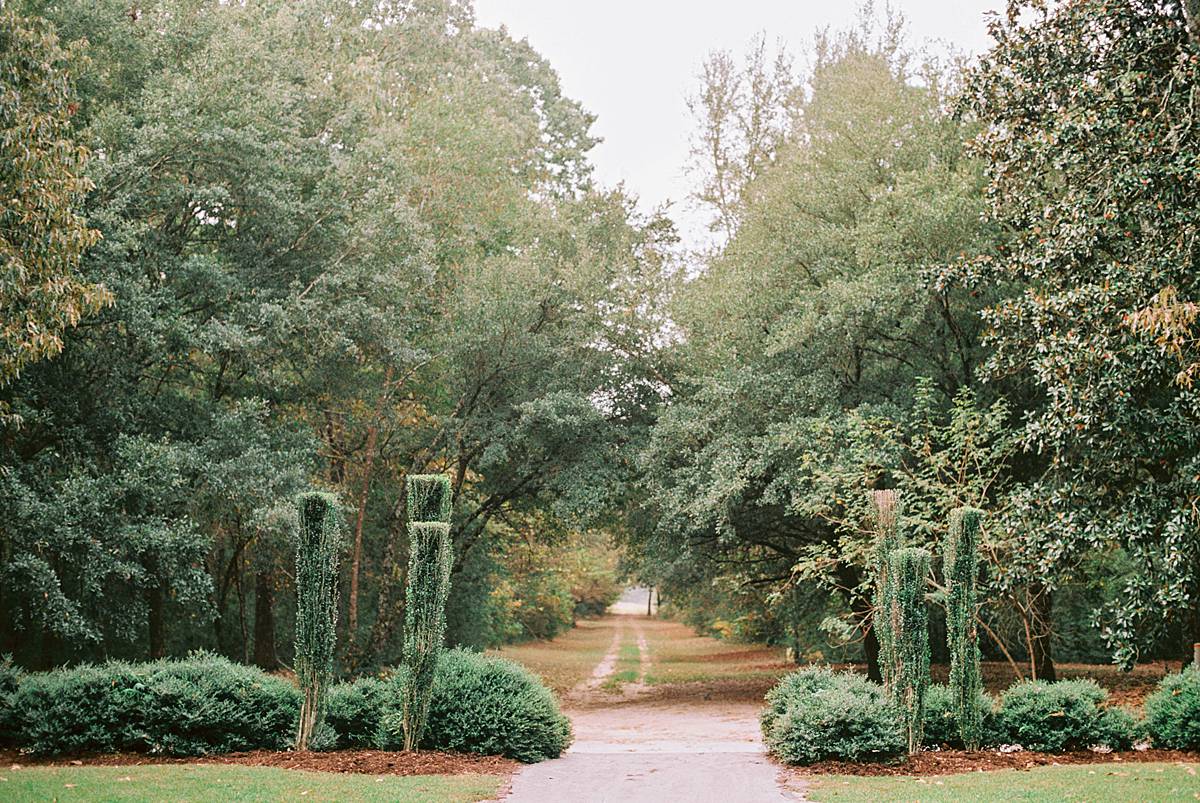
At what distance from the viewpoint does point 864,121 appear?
18641mm

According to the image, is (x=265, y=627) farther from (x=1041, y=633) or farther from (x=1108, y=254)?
(x=1108, y=254)

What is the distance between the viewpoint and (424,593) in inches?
434

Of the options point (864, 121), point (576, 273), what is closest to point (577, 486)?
point (576, 273)

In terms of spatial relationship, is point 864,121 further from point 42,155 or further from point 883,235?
point 42,155

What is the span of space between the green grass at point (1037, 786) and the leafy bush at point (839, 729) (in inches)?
23.6

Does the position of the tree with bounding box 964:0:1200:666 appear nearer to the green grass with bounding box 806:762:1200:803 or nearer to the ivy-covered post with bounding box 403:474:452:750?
the green grass with bounding box 806:762:1200:803

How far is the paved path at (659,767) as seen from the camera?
900 cm

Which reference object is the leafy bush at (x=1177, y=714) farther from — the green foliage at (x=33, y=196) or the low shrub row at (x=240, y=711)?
the green foliage at (x=33, y=196)

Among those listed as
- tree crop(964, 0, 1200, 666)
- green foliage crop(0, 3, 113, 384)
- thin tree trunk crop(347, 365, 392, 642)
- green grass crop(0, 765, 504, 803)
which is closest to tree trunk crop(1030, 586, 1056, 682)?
tree crop(964, 0, 1200, 666)

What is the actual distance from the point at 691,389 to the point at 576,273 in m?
3.54

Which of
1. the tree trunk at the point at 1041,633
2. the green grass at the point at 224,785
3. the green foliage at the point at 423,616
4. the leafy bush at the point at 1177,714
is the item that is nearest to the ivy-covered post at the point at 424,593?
the green foliage at the point at 423,616

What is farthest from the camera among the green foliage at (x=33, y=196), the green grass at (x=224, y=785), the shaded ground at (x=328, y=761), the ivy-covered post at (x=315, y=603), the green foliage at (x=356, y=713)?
the green foliage at (x=356, y=713)

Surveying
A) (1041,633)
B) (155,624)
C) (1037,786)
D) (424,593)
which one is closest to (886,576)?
(1037,786)

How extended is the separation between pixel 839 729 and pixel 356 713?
18.0ft
